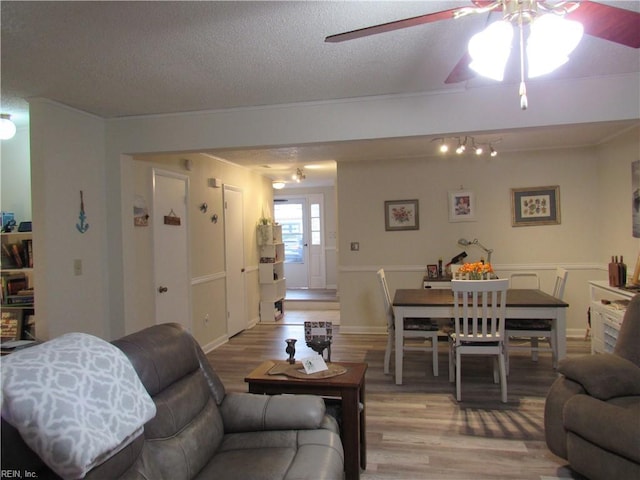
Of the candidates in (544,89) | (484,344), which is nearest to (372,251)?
(484,344)

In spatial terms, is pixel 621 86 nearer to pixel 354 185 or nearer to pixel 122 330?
pixel 354 185

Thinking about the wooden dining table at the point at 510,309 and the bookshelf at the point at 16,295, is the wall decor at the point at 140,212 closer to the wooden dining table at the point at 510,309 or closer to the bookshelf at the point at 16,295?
the bookshelf at the point at 16,295

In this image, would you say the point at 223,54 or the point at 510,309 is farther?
the point at 510,309

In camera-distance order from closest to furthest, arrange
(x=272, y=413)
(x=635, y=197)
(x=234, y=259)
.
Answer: (x=272, y=413)
(x=635, y=197)
(x=234, y=259)

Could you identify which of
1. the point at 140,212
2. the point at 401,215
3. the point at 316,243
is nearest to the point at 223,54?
the point at 140,212

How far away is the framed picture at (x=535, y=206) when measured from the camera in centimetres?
514

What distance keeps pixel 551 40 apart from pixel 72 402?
1.89m

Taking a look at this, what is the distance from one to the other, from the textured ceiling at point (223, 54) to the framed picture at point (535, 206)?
2.58 metres

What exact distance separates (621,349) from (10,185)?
4873 mm

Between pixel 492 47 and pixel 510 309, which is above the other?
pixel 492 47

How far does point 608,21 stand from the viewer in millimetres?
1484

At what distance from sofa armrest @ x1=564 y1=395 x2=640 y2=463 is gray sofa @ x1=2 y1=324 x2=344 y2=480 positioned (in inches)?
50.4

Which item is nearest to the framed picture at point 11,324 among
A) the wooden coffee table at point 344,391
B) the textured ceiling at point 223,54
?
the textured ceiling at point 223,54

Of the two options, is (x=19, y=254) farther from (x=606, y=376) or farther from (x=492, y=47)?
(x=606, y=376)
